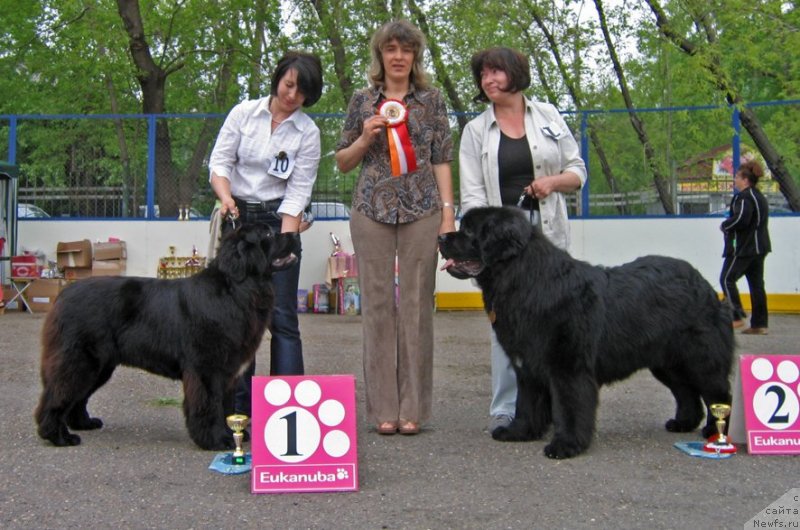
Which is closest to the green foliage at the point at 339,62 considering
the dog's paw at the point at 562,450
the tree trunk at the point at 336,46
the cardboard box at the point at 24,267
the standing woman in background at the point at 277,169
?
the tree trunk at the point at 336,46

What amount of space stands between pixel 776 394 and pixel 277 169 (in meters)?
2.90

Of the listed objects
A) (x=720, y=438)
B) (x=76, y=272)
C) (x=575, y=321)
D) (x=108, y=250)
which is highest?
(x=108, y=250)

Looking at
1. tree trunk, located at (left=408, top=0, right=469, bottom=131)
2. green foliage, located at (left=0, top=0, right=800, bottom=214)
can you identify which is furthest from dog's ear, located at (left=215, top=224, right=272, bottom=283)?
tree trunk, located at (left=408, top=0, right=469, bottom=131)

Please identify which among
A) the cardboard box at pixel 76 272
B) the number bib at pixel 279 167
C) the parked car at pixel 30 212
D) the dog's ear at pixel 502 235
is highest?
the number bib at pixel 279 167

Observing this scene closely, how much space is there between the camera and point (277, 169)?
187 inches

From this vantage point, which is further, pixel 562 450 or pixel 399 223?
pixel 399 223

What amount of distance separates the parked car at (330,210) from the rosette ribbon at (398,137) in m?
7.18

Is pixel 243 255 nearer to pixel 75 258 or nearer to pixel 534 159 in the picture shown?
pixel 534 159

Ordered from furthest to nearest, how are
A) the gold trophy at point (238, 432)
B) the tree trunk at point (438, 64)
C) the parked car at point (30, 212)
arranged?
the tree trunk at point (438, 64)
the parked car at point (30, 212)
the gold trophy at point (238, 432)

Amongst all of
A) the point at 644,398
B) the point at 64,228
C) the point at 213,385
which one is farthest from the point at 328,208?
the point at 213,385

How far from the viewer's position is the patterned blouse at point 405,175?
462 centimetres

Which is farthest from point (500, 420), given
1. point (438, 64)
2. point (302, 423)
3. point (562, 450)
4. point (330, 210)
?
point (438, 64)

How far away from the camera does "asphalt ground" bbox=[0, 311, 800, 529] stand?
10.8 feet

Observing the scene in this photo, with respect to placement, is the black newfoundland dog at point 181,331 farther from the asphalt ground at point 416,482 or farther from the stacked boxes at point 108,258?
the stacked boxes at point 108,258
